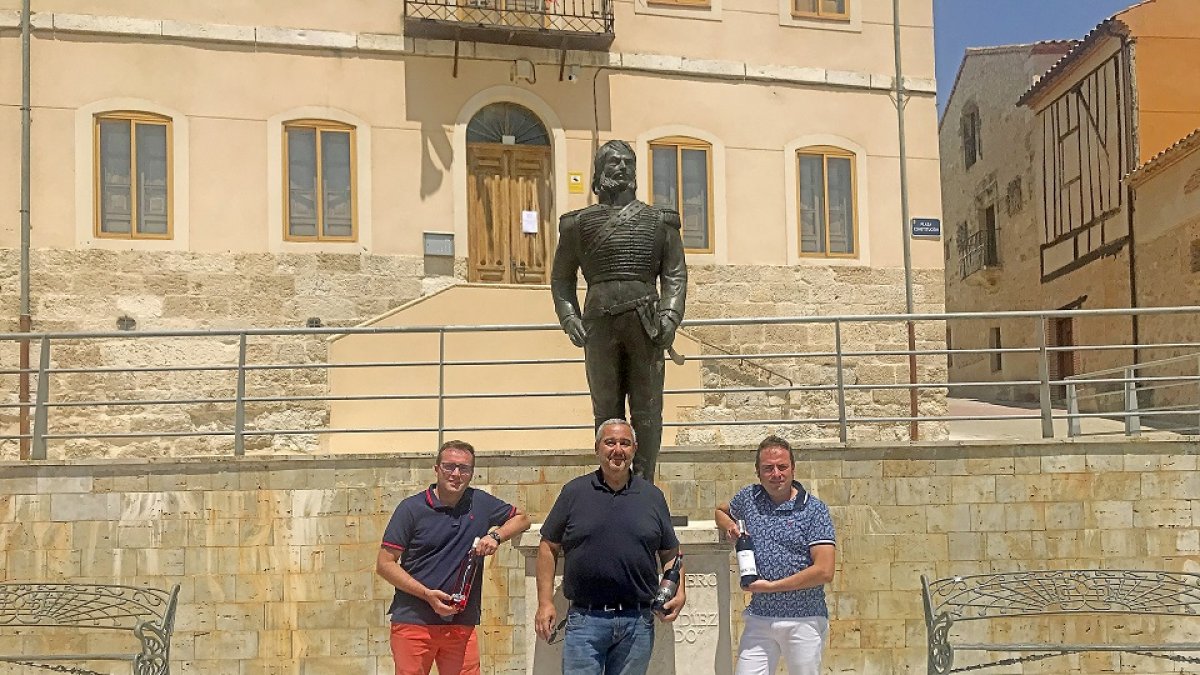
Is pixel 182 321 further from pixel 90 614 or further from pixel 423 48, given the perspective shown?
pixel 90 614

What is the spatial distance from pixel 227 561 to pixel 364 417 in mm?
3315

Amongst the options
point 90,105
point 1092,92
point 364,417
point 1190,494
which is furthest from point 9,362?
point 1092,92

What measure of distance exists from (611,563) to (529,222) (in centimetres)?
978

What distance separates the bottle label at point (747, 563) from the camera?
475 centimetres

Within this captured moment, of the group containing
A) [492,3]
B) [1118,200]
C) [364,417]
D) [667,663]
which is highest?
[492,3]

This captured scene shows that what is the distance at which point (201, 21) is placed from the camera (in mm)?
12672

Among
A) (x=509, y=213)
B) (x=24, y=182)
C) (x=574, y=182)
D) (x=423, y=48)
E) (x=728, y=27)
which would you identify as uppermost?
(x=728, y=27)

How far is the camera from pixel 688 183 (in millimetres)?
14156

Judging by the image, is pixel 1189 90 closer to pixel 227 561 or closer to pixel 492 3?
pixel 492 3

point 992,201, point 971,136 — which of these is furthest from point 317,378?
point 971,136

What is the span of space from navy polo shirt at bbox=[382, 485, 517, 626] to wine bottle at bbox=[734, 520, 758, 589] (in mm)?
1149

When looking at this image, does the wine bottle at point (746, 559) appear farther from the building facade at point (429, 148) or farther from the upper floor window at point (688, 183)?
the upper floor window at point (688, 183)

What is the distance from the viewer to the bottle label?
4.75 meters

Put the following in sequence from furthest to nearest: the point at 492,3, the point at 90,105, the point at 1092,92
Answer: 1. the point at 1092,92
2. the point at 492,3
3. the point at 90,105
